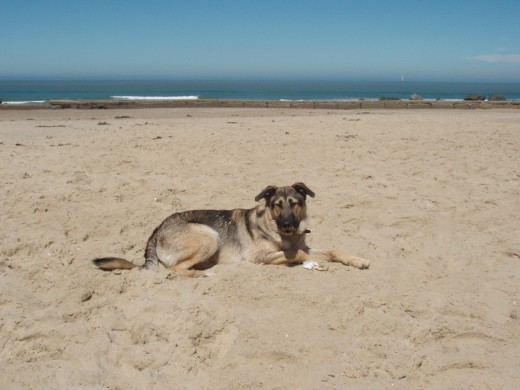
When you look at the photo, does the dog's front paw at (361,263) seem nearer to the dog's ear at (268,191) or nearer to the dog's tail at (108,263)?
the dog's ear at (268,191)

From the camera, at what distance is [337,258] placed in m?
6.14

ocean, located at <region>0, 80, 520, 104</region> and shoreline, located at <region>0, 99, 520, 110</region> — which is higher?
ocean, located at <region>0, 80, 520, 104</region>

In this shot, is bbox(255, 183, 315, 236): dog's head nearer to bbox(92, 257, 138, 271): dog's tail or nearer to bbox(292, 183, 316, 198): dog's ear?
bbox(292, 183, 316, 198): dog's ear

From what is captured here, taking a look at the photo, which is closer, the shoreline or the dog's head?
the dog's head

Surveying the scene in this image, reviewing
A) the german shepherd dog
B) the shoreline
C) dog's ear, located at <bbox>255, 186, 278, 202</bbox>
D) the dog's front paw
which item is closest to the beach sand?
the dog's front paw

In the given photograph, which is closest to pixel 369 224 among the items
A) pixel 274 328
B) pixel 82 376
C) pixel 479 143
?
pixel 274 328

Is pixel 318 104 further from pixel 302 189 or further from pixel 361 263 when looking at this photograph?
pixel 361 263

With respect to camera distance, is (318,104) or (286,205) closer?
(286,205)

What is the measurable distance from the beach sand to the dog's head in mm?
550

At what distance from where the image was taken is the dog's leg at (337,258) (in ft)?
19.5

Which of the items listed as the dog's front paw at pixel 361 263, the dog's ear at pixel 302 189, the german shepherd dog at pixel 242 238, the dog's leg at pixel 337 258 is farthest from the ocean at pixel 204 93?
the dog's front paw at pixel 361 263

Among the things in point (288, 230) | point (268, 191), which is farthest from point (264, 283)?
point (268, 191)

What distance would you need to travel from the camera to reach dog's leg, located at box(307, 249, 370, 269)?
595 cm

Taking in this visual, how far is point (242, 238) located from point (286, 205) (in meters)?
Answer: 0.76
